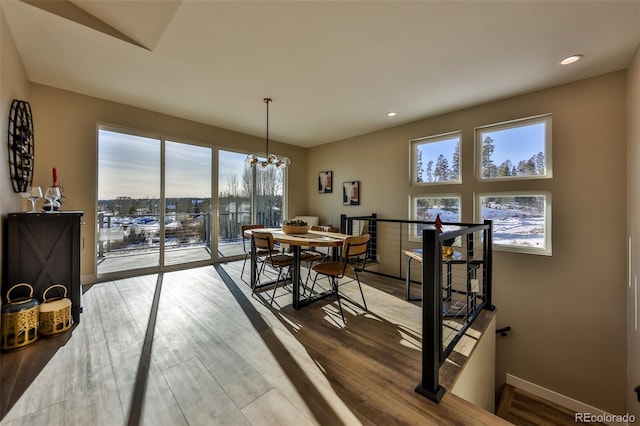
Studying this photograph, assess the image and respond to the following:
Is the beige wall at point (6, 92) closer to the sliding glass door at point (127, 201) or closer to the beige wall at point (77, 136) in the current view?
the beige wall at point (77, 136)

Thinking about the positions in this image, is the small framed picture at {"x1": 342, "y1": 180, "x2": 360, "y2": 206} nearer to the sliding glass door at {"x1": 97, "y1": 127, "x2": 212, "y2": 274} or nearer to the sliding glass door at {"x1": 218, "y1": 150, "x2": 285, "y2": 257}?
the sliding glass door at {"x1": 218, "y1": 150, "x2": 285, "y2": 257}

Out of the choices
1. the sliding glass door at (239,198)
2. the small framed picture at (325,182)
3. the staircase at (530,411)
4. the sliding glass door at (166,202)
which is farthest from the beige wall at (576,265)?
the sliding glass door at (166,202)

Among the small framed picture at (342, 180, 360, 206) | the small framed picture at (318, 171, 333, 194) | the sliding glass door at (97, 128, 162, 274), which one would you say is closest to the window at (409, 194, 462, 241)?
the small framed picture at (342, 180, 360, 206)

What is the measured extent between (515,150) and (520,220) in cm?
99

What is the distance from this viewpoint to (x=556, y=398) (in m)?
3.12

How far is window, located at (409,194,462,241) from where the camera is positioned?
4062 mm

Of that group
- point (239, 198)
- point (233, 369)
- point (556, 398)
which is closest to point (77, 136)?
point (239, 198)

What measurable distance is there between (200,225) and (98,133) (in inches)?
80.6

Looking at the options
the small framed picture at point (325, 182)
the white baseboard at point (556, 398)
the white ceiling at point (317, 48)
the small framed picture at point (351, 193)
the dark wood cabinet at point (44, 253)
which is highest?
the white ceiling at point (317, 48)

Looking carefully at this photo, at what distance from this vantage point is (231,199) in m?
5.16

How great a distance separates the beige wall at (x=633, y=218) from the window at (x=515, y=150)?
26.9 inches

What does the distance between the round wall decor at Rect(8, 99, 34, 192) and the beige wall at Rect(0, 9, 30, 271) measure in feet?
0.31

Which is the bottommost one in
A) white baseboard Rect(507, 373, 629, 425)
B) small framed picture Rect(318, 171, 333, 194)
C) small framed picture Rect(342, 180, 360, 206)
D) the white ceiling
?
white baseboard Rect(507, 373, 629, 425)

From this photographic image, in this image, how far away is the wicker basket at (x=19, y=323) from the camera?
1937mm
